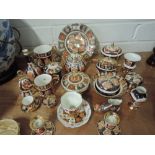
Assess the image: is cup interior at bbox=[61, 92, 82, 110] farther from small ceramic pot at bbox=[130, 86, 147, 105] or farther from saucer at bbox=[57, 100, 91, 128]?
small ceramic pot at bbox=[130, 86, 147, 105]

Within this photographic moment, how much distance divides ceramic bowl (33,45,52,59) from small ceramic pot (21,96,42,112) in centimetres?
20

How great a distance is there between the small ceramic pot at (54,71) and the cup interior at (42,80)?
0.10 ft

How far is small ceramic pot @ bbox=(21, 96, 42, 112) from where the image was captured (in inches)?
30.5

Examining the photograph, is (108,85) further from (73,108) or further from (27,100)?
Result: (27,100)

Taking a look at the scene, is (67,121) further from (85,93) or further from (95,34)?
(95,34)

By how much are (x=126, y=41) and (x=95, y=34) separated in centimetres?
16

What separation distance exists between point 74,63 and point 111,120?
0.29 m

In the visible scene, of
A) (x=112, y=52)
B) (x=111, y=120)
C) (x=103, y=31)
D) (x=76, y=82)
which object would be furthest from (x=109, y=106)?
(x=103, y=31)

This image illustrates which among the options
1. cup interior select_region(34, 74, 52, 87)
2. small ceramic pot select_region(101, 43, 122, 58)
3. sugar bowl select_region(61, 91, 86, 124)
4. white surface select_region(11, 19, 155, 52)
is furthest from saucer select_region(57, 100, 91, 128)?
white surface select_region(11, 19, 155, 52)

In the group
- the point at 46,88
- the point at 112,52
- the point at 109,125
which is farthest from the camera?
the point at 112,52

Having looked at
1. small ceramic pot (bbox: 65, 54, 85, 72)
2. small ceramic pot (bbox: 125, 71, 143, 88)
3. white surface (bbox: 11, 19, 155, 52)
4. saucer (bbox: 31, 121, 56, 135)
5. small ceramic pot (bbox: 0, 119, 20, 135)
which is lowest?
saucer (bbox: 31, 121, 56, 135)

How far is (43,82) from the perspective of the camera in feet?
2.73

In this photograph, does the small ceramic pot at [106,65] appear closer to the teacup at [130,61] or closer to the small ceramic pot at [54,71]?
the teacup at [130,61]
